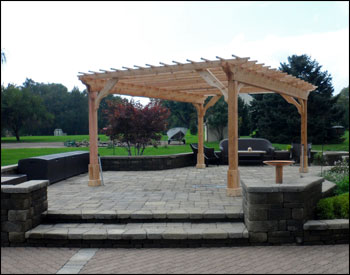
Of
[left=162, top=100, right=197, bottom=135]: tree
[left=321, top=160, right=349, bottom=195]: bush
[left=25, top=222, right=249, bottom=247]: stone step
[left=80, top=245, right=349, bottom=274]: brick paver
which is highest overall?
[left=162, top=100, right=197, bottom=135]: tree

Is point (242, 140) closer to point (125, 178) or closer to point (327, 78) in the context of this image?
point (125, 178)

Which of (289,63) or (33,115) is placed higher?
(289,63)

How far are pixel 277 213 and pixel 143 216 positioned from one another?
1.90 metres

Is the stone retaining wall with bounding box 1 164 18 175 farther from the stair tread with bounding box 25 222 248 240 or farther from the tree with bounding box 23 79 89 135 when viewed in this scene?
the tree with bounding box 23 79 89 135

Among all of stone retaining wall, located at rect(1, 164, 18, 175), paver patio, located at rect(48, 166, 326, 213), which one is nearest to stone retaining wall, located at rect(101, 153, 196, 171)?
paver patio, located at rect(48, 166, 326, 213)

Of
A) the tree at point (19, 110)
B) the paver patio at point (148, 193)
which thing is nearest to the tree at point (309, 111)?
the paver patio at point (148, 193)

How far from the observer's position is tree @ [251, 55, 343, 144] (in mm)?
21797

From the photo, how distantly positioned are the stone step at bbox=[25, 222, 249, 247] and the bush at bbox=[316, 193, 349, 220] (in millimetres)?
1185

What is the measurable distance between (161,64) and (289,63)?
19.0 m

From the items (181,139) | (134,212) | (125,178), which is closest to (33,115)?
(181,139)

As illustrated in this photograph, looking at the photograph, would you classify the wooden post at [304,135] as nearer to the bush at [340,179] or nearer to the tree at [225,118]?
the bush at [340,179]

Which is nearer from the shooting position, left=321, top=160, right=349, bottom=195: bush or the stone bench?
left=321, top=160, right=349, bottom=195: bush

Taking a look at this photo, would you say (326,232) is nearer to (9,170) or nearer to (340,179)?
(340,179)

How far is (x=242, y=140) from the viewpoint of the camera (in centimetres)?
1330
